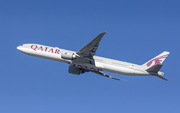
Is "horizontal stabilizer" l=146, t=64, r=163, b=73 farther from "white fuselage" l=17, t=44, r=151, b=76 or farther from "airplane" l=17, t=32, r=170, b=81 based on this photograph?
"white fuselage" l=17, t=44, r=151, b=76

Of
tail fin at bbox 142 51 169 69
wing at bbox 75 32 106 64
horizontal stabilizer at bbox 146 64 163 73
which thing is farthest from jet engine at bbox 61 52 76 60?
tail fin at bbox 142 51 169 69

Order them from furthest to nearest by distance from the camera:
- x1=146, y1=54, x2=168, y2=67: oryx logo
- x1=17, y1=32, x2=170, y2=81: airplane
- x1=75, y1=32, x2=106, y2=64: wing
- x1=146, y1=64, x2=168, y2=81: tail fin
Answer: x1=146, y1=54, x2=168, y2=67: oryx logo < x1=17, y1=32, x2=170, y2=81: airplane < x1=146, y1=64, x2=168, y2=81: tail fin < x1=75, y1=32, x2=106, y2=64: wing

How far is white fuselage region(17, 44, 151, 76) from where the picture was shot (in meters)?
47.4

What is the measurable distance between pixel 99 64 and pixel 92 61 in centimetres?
162

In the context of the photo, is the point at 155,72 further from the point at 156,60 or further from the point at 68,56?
the point at 68,56

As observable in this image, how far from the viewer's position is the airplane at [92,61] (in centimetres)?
4603

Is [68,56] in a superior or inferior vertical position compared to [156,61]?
inferior

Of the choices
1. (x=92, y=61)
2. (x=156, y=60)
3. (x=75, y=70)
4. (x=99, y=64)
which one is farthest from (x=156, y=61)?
(x=75, y=70)

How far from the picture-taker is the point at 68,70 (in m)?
52.1

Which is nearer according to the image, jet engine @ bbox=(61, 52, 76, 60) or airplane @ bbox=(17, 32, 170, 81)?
airplane @ bbox=(17, 32, 170, 81)

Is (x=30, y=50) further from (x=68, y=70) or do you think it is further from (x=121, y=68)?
(x=121, y=68)

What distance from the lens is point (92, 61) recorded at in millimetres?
48062

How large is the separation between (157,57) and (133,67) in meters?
6.48

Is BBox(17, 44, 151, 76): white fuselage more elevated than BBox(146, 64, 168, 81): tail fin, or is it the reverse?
BBox(17, 44, 151, 76): white fuselage
